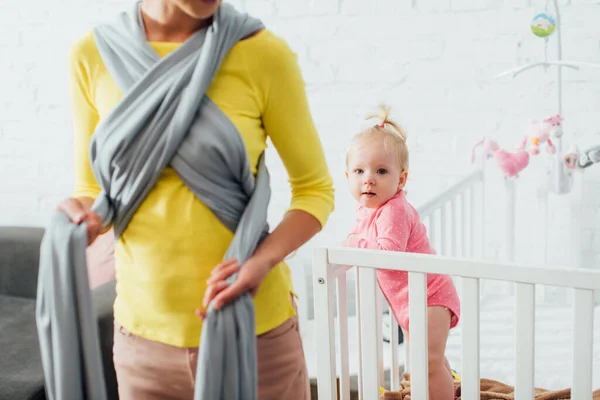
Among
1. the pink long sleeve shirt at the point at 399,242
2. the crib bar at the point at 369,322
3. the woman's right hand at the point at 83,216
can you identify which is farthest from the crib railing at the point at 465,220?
the woman's right hand at the point at 83,216

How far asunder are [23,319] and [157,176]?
1.40 meters

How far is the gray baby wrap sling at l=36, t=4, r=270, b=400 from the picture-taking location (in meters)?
0.82

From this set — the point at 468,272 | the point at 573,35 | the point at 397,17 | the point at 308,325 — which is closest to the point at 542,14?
the point at 573,35

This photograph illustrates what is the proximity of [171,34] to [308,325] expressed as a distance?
50.3 inches

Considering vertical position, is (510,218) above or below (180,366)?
above

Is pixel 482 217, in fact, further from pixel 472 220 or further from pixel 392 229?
pixel 392 229

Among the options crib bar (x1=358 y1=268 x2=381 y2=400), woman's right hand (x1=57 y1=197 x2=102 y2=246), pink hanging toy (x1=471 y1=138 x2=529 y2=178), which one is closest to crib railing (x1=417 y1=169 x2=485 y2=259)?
pink hanging toy (x1=471 y1=138 x2=529 y2=178)

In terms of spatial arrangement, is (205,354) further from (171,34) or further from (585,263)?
(585,263)

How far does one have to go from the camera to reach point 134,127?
814 mm

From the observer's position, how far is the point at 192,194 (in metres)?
0.84

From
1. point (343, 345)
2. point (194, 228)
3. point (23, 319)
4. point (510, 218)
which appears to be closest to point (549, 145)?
point (510, 218)

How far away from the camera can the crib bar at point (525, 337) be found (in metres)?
1.09

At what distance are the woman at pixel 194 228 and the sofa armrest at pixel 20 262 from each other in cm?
137

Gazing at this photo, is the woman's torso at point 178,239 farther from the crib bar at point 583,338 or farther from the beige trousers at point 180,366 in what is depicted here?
the crib bar at point 583,338
